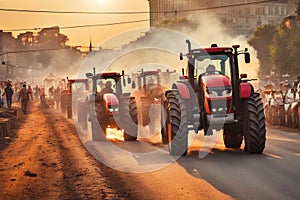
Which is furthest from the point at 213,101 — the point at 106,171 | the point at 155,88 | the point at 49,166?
the point at 155,88

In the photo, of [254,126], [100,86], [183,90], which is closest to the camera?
[254,126]

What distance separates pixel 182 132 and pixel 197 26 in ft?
267

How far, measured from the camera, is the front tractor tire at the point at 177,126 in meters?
13.2

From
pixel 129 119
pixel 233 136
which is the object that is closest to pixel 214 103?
pixel 233 136

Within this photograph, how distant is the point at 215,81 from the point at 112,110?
19.9 feet

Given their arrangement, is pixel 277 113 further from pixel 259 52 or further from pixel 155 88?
pixel 259 52

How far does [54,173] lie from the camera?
1182 centimetres

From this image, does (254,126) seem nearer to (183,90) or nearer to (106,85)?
(183,90)

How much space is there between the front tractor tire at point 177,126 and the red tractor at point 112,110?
4636 millimetres

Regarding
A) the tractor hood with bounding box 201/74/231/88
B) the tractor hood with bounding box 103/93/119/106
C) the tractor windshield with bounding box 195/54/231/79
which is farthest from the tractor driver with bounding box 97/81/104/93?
the tractor hood with bounding box 201/74/231/88

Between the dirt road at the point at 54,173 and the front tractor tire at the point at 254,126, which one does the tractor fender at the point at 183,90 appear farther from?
the dirt road at the point at 54,173

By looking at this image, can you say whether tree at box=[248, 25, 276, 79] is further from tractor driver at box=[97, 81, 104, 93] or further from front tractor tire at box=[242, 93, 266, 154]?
front tractor tire at box=[242, 93, 266, 154]

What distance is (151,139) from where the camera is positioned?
1844 cm

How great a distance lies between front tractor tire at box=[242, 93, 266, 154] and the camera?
1281cm
